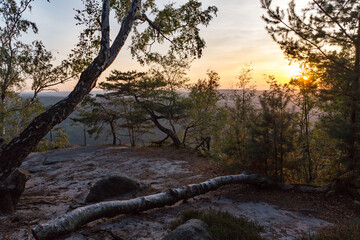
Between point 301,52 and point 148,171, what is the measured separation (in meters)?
8.36

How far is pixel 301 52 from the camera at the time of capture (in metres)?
6.93

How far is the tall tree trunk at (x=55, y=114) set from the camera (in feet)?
16.9

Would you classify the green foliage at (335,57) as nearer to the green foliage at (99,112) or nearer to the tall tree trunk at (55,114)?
the tall tree trunk at (55,114)

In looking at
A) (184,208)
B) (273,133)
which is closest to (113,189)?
(184,208)

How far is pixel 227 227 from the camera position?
4.07 meters

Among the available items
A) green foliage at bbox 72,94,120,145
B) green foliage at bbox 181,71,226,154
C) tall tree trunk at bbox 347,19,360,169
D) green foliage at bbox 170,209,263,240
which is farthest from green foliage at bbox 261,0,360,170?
green foliage at bbox 72,94,120,145

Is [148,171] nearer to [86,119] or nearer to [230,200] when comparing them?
[230,200]

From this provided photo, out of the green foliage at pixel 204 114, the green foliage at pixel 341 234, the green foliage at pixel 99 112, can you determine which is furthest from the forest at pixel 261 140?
the green foliage at pixel 99 112

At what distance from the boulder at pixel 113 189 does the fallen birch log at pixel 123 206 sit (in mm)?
2035

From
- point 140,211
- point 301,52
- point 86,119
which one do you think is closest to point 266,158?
point 301,52

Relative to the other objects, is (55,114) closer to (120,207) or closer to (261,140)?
(120,207)

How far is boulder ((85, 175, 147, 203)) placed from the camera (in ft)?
22.7

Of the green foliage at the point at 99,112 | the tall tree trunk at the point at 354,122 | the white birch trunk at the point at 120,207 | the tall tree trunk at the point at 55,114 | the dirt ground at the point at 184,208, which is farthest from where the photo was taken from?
the green foliage at the point at 99,112

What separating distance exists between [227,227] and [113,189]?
445 cm
